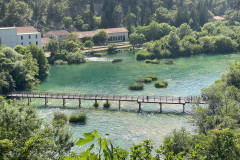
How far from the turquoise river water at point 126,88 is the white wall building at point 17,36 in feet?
45.6

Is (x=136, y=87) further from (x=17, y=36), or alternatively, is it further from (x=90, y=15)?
(x=90, y=15)

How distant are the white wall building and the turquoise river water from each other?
45.6 ft

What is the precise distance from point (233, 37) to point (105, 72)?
54793mm

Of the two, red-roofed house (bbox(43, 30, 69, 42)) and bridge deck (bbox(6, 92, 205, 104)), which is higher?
red-roofed house (bbox(43, 30, 69, 42))

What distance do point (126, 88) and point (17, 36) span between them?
147 ft

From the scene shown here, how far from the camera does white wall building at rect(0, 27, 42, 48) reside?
90125 mm

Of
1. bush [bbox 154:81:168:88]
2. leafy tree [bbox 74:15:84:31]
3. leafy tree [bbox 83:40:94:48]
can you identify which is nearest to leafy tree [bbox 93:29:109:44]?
leafy tree [bbox 83:40:94:48]

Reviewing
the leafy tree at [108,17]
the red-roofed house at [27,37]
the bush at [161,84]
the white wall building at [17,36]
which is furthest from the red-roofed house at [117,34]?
the bush at [161,84]

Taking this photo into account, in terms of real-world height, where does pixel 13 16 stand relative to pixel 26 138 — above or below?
above

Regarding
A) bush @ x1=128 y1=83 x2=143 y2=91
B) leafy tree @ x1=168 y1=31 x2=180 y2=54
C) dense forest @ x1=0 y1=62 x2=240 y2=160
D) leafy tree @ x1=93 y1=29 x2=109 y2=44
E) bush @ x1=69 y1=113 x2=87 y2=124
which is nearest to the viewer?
dense forest @ x1=0 y1=62 x2=240 y2=160

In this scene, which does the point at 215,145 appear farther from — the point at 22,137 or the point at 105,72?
the point at 105,72

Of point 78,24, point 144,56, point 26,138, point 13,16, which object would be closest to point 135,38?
point 144,56

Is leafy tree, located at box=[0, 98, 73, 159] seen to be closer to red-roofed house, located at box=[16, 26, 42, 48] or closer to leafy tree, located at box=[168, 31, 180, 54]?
red-roofed house, located at box=[16, 26, 42, 48]

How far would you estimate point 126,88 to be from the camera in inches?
2505
